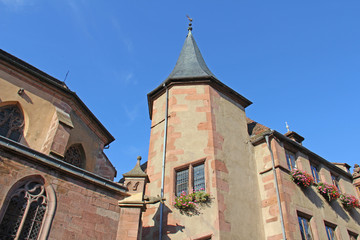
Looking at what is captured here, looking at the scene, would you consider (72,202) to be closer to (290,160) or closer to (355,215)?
(290,160)

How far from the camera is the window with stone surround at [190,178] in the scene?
34.7 ft

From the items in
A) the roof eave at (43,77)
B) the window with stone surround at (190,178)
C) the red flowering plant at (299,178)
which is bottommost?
the window with stone surround at (190,178)

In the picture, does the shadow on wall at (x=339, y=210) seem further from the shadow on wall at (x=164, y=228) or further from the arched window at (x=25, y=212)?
the arched window at (x=25, y=212)

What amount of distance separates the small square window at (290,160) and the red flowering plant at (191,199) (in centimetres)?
415

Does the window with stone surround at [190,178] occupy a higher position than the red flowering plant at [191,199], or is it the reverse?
the window with stone surround at [190,178]

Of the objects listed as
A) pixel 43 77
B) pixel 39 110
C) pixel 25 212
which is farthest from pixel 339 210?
pixel 43 77

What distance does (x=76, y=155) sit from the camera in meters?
14.0

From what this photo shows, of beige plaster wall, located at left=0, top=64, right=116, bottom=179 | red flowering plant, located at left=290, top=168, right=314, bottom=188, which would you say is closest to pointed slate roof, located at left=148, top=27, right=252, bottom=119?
beige plaster wall, located at left=0, top=64, right=116, bottom=179

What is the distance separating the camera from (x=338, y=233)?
40.9 feet

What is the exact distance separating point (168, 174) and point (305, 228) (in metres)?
4.98

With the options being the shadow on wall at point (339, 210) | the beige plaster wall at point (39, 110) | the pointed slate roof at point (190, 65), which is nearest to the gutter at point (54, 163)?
the beige plaster wall at point (39, 110)

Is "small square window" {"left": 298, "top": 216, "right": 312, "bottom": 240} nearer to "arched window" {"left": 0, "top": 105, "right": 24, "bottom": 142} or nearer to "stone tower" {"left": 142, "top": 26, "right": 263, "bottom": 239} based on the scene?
"stone tower" {"left": 142, "top": 26, "right": 263, "bottom": 239}

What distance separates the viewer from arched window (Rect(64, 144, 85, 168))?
44.3ft

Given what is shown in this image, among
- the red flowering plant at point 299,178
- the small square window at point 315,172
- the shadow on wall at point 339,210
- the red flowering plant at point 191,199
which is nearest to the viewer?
the red flowering plant at point 191,199
